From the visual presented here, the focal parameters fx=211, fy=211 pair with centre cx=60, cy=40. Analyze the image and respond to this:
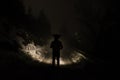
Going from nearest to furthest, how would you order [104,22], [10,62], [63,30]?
[10,62], [104,22], [63,30]

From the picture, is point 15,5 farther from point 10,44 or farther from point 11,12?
point 10,44

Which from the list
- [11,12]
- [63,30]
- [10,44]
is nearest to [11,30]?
[11,12]

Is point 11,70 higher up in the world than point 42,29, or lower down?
lower down

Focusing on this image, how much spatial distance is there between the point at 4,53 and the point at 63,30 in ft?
136

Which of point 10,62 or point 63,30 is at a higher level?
point 63,30

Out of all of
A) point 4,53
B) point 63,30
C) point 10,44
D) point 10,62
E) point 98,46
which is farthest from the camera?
point 63,30

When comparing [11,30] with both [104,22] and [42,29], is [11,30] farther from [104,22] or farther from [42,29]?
[42,29]

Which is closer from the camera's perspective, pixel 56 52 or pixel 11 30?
pixel 56 52

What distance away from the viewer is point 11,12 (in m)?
26.5

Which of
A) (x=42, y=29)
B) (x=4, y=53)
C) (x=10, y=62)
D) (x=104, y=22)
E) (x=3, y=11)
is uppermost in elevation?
(x=42, y=29)

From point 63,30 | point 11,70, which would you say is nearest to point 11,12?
point 11,70

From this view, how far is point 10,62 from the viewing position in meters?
16.7

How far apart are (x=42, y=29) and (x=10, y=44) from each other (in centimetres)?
2488

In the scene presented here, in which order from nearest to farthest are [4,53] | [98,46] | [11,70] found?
[11,70], [4,53], [98,46]
